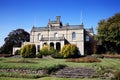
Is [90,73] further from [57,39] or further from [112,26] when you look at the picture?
[57,39]

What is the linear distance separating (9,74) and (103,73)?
10185mm

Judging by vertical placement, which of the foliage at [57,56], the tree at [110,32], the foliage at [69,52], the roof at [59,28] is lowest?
A: the foliage at [57,56]

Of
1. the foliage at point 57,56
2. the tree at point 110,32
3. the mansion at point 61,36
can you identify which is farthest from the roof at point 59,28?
the foliage at point 57,56

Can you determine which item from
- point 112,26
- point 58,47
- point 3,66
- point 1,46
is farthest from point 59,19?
point 3,66

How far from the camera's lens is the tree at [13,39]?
245 ft

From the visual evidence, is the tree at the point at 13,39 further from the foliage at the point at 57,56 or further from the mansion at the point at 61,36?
the foliage at the point at 57,56

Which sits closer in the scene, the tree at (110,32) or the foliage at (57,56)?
the foliage at (57,56)

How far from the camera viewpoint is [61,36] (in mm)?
59094

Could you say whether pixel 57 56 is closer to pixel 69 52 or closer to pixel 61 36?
pixel 69 52

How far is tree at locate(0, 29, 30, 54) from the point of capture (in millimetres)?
74625

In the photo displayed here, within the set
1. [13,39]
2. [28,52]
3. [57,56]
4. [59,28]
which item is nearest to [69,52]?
[57,56]

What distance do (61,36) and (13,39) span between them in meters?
26.7

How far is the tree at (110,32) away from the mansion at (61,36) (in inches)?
291

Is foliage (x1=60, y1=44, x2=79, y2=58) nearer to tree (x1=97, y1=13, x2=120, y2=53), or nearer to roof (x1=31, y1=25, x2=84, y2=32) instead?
tree (x1=97, y1=13, x2=120, y2=53)
